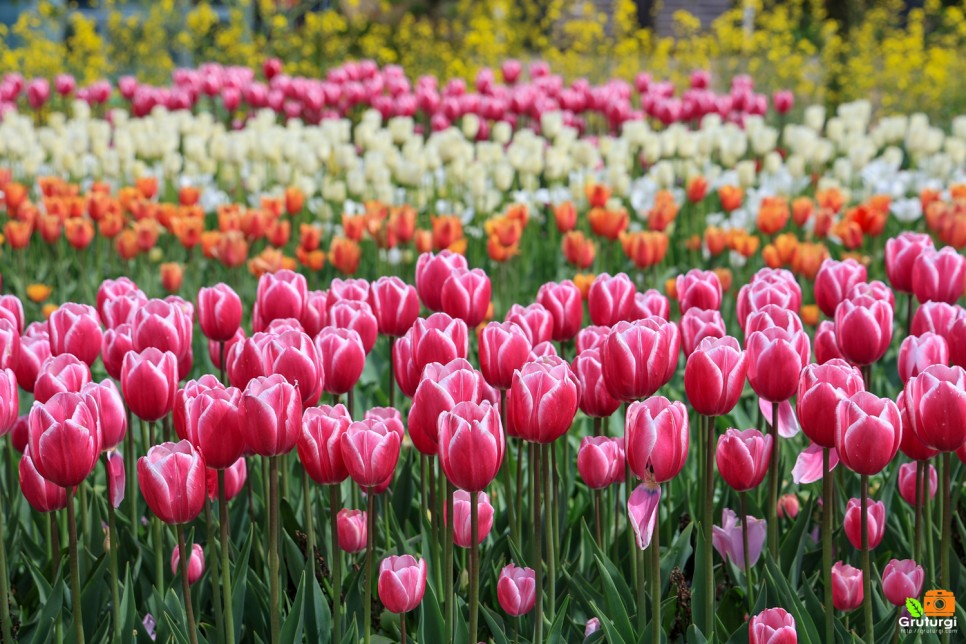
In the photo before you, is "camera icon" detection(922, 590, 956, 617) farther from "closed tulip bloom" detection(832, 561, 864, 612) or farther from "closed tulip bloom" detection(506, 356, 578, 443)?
"closed tulip bloom" detection(506, 356, 578, 443)

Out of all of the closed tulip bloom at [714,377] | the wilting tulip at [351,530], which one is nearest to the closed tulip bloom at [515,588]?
the wilting tulip at [351,530]

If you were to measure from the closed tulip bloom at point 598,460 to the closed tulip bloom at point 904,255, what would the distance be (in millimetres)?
1057

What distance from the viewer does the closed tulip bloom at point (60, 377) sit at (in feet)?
6.23

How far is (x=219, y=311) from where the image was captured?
2.31 metres

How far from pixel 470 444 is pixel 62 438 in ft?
1.98

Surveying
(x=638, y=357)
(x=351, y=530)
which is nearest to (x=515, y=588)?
(x=351, y=530)

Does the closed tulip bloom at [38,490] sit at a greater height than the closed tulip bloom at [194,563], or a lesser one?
greater

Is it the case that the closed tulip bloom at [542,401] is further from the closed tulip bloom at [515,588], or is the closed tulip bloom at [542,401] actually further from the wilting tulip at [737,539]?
the wilting tulip at [737,539]

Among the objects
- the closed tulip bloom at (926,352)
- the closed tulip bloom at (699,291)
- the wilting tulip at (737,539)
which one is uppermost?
the closed tulip bloom at (926,352)

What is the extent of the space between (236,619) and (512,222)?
2.27 m

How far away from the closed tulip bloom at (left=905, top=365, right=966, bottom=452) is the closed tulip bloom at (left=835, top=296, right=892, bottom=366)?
35 centimetres

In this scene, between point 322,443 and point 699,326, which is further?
point 699,326

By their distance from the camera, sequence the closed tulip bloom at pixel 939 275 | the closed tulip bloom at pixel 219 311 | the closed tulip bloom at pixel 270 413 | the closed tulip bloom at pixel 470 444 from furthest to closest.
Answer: the closed tulip bloom at pixel 939 275 → the closed tulip bloom at pixel 219 311 → the closed tulip bloom at pixel 270 413 → the closed tulip bloom at pixel 470 444

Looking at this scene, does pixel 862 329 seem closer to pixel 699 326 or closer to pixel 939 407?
pixel 699 326
